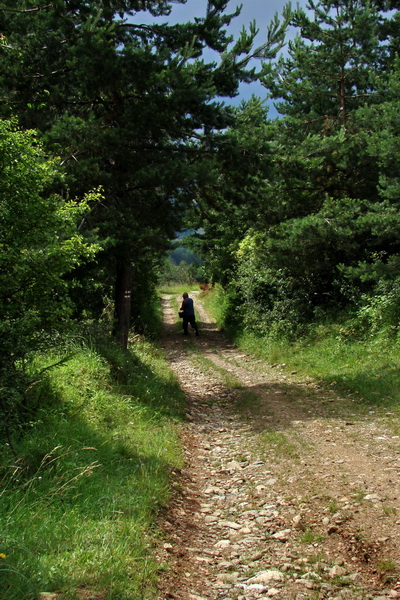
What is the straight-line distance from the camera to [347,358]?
36.5ft

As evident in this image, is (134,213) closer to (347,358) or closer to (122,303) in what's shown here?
(122,303)

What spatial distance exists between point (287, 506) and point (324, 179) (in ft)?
39.3

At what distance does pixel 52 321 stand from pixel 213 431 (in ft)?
12.3

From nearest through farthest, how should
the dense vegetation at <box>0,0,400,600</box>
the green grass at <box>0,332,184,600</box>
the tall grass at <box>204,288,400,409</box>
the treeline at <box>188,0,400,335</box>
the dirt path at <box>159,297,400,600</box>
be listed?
the green grass at <box>0,332,184,600</box>
the dirt path at <box>159,297,400,600</box>
the dense vegetation at <box>0,0,400,600</box>
the tall grass at <box>204,288,400,409</box>
the treeline at <box>188,0,400,335</box>

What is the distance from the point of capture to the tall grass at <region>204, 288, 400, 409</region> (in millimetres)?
8594

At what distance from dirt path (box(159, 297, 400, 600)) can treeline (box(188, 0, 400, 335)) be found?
519 cm

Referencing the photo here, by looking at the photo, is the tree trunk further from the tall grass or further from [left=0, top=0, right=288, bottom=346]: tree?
the tall grass

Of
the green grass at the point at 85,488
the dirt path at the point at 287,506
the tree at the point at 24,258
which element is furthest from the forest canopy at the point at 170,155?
the dirt path at the point at 287,506

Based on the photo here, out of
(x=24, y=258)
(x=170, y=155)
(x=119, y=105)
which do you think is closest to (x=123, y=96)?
(x=119, y=105)

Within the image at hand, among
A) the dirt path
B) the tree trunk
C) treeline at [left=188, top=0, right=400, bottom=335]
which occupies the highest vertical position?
treeline at [left=188, top=0, right=400, bottom=335]

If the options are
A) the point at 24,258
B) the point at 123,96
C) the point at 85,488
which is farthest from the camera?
the point at 123,96

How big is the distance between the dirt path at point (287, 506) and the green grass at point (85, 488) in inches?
12.0

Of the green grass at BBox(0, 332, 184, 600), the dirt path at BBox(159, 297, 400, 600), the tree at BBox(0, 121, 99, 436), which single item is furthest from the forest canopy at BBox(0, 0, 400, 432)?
the dirt path at BBox(159, 297, 400, 600)

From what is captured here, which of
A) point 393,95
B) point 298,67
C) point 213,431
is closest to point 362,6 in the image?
point 298,67
